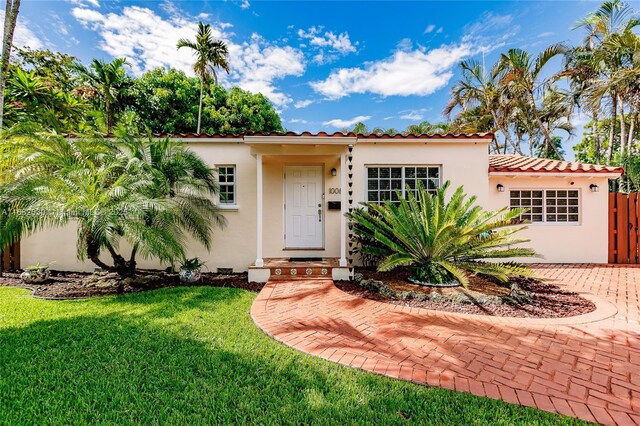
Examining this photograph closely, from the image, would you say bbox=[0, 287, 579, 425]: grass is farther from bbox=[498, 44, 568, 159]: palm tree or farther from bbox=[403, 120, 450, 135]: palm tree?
bbox=[403, 120, 450, 135]: palm tree

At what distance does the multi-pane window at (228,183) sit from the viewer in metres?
8.04

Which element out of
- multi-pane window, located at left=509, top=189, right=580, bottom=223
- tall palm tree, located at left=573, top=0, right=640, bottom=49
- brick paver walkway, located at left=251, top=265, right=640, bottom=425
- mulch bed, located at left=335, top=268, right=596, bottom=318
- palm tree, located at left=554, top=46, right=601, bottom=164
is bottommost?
brick paver walkway, located at left=251, top=265, right=640, bottom=425

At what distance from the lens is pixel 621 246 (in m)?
8.84

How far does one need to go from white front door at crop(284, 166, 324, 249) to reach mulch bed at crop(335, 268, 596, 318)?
2.20m

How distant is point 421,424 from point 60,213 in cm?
658

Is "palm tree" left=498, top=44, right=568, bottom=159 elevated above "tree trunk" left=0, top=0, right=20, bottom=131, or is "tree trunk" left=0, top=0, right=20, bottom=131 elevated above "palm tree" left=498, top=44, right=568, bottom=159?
"palm tree" left=498, top=44, right=568, bottom=159

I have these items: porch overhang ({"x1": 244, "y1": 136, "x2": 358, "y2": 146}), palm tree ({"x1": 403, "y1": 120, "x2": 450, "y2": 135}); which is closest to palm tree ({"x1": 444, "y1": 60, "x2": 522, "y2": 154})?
palm tree ({"x1": 403, "y1": 120, "x2": 450, "y2": 135})

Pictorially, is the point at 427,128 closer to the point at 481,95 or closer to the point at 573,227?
the point at 481,95

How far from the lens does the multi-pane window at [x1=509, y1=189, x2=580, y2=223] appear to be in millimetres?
9102

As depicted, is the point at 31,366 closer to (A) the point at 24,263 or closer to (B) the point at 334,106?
(A) the point at 24,263

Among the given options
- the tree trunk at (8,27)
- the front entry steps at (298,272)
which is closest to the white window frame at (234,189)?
the front entry steps at (298,272)

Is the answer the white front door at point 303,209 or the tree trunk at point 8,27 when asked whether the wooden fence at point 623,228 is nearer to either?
the white front door at point 303,209

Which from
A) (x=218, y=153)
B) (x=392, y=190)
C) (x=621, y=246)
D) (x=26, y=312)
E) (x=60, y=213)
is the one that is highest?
(x=218, y=153)

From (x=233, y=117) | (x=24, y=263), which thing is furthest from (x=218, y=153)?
(x=233, y=117)
